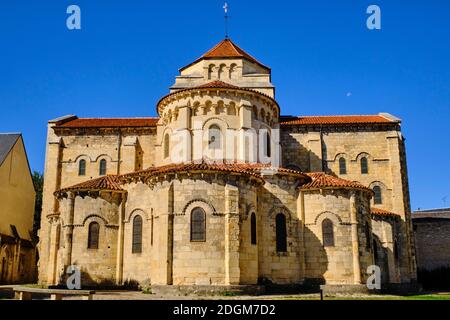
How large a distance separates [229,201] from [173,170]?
3.07m

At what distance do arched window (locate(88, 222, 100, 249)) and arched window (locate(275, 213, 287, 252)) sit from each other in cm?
985

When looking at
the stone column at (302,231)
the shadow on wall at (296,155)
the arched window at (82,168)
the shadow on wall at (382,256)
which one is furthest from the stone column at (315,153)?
the arched window at (82,168)

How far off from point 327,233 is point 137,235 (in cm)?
1025

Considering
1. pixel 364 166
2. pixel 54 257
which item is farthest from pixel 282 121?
pixel 54 257

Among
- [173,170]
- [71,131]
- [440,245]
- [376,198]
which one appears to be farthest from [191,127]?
[440,245]

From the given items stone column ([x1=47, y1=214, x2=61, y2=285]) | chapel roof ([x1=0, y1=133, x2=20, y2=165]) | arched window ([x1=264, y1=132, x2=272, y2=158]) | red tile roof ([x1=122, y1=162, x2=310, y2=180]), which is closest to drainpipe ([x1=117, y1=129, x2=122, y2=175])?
stone column ([x1=47, y1=214, x2=61, y2=285])

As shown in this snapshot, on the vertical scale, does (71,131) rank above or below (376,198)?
above

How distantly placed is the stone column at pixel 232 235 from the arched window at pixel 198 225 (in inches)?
42.1

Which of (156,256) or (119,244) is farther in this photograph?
(119,244)

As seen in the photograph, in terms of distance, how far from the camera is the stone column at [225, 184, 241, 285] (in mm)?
20453

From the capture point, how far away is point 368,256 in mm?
24188

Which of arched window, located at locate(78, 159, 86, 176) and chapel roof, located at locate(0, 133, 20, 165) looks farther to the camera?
chapel roof, located at locate(0, 133, 20, 165)

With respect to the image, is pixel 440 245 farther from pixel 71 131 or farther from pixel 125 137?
pixel 71 131

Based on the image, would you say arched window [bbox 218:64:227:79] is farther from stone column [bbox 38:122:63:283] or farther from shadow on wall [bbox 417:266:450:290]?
shadow on wall [bbox 417:266:450:290]
